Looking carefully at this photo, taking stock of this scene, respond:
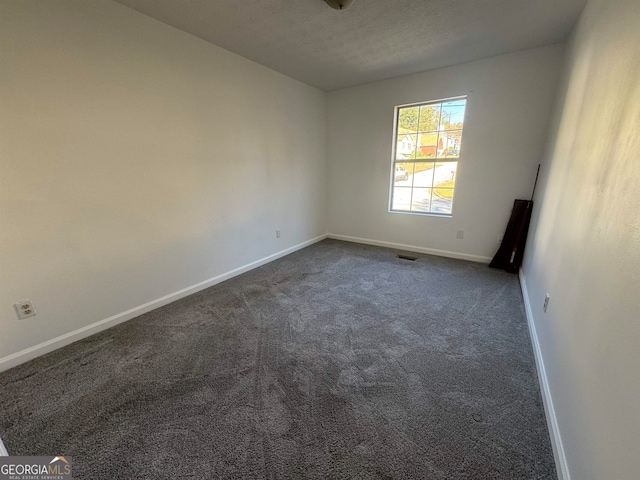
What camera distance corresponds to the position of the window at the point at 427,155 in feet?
11.4

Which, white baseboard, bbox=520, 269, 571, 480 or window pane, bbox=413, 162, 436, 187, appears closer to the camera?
white baseboard, bbox=520, 269, 571, 480

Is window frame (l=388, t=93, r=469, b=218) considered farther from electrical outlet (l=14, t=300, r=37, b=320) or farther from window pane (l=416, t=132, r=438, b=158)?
electrical outlet (l=14, t=300, r=37, b=320)

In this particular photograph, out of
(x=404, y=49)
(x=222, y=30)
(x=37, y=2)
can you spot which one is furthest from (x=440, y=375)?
(x=37, y=2)

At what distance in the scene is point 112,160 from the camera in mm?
2037

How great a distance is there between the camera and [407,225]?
4.00 meters

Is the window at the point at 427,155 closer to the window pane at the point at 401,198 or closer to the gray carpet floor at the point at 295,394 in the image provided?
the window pane at the point at 401,198

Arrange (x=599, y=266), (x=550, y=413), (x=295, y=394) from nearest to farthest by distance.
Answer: (x=599, y=266) → (x=550, y=413) → (x=295, y=394)

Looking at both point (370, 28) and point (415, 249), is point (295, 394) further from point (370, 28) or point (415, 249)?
point (415, 249)

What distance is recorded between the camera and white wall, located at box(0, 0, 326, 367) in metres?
1.66

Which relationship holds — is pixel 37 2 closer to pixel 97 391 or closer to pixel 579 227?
pixel 97 391

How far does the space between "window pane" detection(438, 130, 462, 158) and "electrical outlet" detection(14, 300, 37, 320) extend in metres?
4.41

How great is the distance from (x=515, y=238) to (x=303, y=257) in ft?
8.92

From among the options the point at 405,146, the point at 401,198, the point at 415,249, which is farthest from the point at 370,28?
the point at 415,249

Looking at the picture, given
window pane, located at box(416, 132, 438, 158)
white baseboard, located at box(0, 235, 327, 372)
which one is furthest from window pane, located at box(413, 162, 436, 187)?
white baseboard, located at box(0, 235, 327, 372)
